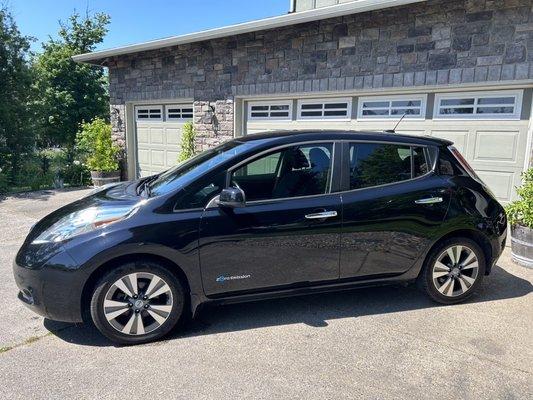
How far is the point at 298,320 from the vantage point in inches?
143

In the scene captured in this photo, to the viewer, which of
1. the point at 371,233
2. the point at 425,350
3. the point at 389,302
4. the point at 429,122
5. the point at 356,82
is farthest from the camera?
the point at 356,82

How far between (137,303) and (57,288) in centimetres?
59

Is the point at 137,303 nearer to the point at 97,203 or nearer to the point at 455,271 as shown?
the point at 97,203

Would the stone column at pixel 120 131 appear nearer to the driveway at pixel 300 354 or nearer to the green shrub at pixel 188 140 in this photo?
the green shrub at pixel 188 140

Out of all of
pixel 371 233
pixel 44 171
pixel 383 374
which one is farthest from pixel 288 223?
pixel 44 171

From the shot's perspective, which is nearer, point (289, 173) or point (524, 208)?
point (289, 173)

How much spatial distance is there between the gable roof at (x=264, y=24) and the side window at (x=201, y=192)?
4.35 meters

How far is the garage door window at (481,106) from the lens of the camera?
5.91 meters

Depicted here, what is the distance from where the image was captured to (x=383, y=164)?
12.3 feet

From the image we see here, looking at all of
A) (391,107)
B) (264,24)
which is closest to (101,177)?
(264,24)

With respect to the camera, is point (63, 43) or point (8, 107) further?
point (63, 43)

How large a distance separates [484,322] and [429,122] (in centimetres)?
391

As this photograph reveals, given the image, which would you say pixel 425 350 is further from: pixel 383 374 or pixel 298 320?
pixel 298 320

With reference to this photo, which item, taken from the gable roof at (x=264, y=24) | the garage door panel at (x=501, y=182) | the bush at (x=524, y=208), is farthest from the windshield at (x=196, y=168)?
the garage door panel at (x=501, y=182)
